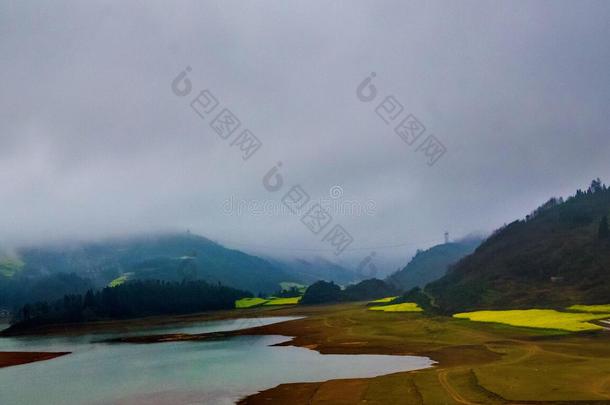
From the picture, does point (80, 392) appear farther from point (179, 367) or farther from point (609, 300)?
point (609, 300)

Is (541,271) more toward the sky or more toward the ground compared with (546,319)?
more toward the sky

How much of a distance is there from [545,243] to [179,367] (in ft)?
447

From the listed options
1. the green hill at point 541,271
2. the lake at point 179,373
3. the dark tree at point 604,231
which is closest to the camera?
the lake at point 179,373

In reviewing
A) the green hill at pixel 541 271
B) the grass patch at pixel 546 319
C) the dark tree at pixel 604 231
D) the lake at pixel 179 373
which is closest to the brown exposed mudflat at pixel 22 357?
the lake at pixel 179 373

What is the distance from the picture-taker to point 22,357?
77.1 metres

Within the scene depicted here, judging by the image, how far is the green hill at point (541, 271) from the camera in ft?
351

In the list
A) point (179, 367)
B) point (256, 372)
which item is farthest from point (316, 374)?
point (179, 367)

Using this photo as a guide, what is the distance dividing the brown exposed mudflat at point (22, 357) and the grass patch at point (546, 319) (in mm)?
72766

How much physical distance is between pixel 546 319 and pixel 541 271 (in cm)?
6634

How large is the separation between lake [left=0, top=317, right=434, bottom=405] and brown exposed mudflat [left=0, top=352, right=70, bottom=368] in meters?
5.14

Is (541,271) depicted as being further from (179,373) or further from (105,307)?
(105,307)

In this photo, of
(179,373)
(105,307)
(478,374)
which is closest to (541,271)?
(478,374)

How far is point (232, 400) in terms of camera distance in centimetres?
3584

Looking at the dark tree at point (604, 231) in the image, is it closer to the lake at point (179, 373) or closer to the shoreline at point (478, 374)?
the shoreline at point (478, 374)
